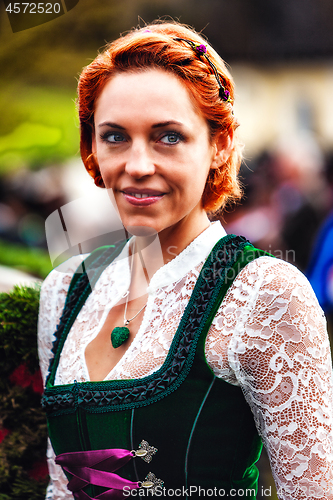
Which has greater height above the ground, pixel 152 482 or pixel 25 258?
pixel 25 258

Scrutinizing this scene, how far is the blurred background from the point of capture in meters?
2.63

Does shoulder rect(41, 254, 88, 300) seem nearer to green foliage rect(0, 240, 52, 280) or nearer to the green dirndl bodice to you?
the green dirndl bodice

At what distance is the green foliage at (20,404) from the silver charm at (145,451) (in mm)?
554

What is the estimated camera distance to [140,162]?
3.08 ft

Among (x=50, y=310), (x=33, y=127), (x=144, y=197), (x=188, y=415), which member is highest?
(x=33, y=127)

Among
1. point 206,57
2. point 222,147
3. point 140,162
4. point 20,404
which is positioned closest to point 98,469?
point 20,404

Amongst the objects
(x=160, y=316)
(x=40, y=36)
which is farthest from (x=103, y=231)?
(x=40, y=36)

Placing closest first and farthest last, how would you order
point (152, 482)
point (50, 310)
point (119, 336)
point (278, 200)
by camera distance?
1. point (152, 482)
2. point (119, 336)
3. point (50, 310)
4. point (278, 200)

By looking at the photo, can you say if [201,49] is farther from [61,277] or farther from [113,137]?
[61,277]

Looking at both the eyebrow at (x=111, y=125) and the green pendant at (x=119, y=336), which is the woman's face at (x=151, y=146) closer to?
the eyebrow at (x=111, y=125)

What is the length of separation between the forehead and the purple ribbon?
0.75 meters

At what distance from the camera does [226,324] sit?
3.00ft

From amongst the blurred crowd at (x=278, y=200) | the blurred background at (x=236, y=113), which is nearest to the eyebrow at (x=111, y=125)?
the blurred background at (x=236, y=113)

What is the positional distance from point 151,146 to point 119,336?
0.47 m
